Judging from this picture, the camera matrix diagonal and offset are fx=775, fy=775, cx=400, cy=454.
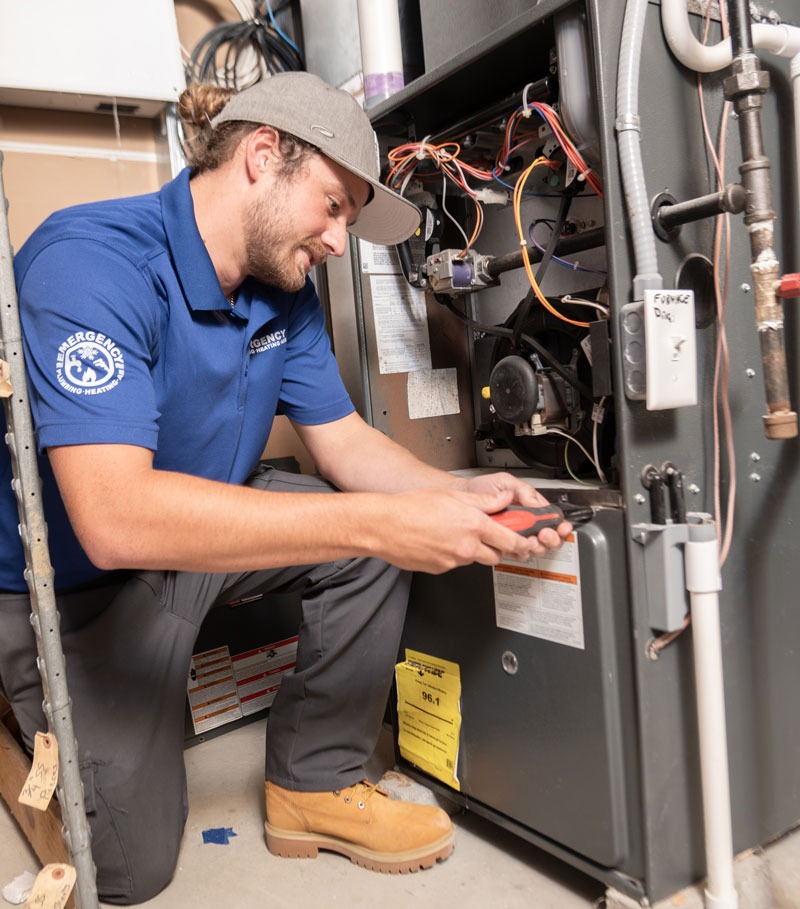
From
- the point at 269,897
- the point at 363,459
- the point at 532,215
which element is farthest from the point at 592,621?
the point at 532,215

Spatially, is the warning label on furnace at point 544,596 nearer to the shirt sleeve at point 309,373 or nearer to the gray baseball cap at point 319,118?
the shirt sleeve at point 309,373

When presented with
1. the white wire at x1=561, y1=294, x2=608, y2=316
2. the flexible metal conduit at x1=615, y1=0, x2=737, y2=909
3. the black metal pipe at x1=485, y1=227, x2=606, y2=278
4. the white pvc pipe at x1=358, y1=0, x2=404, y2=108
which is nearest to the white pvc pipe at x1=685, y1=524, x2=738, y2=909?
the flexible metal conduit at x1=615, y1=0, x2=737, y2=909

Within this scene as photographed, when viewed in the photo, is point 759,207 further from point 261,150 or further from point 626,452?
point 261,150

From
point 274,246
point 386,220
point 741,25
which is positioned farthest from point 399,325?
point 741,25

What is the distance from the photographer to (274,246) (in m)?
1.16

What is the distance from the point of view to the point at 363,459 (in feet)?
4.50

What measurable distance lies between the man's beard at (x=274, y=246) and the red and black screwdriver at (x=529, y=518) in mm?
505

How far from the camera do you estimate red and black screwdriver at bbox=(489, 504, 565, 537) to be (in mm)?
952

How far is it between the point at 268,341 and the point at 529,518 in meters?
0.59

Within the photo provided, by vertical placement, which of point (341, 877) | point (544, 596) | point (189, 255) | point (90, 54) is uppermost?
point (90, 54)

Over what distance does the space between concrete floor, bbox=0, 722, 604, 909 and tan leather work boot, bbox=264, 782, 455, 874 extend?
0.07 ft

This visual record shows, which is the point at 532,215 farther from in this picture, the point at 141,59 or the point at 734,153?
the point at 141,59

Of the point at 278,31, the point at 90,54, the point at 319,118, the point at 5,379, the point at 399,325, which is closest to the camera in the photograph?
the point at 5,379

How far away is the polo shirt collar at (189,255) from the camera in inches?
44.7
